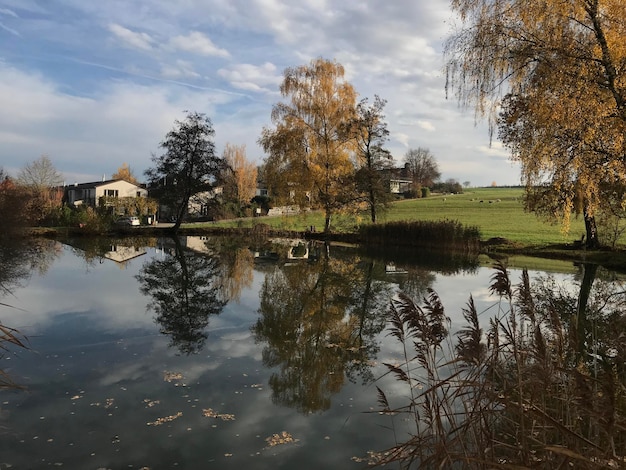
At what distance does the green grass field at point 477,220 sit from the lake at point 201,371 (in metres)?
19.1

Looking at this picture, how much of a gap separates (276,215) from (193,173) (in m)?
21.4

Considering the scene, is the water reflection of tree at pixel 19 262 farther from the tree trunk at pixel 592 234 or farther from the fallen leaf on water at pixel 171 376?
the tree trunk at pixel 592 234

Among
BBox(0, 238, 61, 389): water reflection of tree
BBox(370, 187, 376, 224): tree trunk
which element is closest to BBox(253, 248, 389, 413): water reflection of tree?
BBox(0, 238, 61, 389): water reflection of tree

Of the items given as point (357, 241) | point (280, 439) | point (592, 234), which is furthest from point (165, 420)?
point (357, 241)

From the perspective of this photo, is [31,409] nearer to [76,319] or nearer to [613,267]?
[76,319]

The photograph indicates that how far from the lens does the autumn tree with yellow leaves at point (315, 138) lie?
116 feet

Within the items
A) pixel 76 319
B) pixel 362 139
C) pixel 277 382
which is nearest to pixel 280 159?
pixel 362 139

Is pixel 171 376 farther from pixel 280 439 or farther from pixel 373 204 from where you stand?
pixel 373 204

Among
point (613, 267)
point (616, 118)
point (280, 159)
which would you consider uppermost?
point (280, 159)

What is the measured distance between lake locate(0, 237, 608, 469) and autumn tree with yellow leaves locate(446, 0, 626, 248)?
4.08 meters

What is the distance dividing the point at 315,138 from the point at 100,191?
2033 inches

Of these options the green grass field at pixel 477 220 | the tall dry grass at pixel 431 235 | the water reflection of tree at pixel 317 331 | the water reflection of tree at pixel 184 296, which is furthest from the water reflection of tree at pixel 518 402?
the green grass field at pixel 477 220

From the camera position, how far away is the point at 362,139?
37.5m

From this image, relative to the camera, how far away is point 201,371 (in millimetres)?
7035
